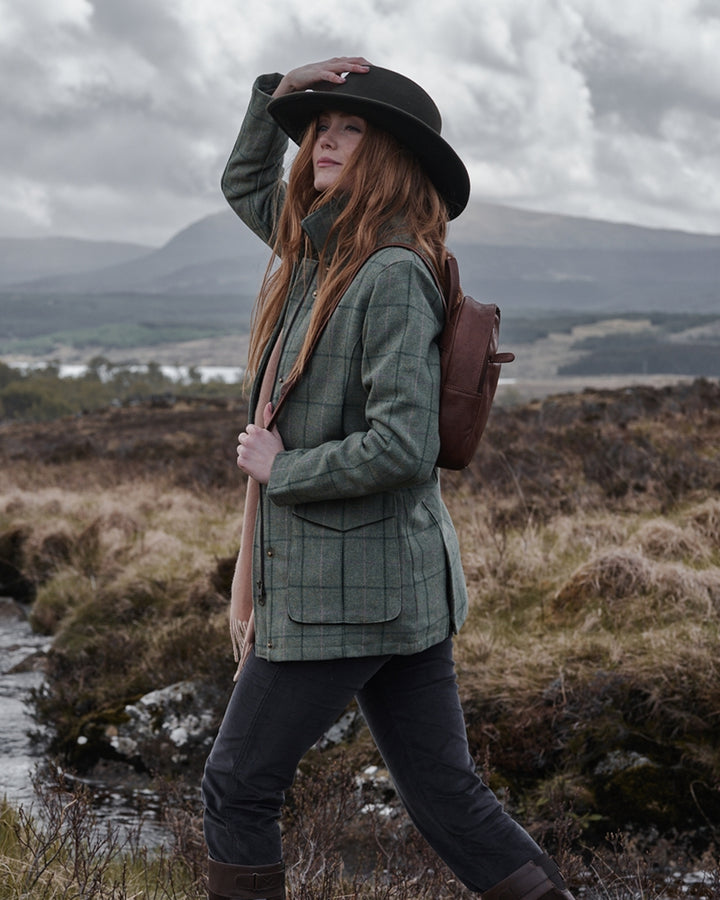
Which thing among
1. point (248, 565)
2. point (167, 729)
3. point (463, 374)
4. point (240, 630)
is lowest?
point (167, 729)

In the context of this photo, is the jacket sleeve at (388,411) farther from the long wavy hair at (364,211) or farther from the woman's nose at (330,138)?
the woman's nose at (330,138)

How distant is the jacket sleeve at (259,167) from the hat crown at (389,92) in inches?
15.9

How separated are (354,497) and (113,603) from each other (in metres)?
5.64

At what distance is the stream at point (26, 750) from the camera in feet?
14.4

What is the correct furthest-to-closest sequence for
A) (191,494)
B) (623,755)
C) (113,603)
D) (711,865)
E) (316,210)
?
(191,494), (113,603), (623,755), (711,865), (316,210)

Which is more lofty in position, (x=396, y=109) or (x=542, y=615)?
(x=396, y=109)

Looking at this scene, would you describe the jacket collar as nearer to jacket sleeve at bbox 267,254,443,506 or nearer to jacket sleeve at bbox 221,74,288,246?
jacket sleeve at bbox 267,254,443,506

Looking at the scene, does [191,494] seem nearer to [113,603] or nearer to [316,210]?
[113,603]

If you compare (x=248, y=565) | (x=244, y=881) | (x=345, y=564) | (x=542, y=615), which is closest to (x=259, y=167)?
(x=248, y=565)

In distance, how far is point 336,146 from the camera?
2.20 metres

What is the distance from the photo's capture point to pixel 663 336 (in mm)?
176000

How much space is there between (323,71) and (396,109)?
32 cm

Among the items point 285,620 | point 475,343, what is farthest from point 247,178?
point 285,620

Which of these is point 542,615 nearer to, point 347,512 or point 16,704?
point 16,704
